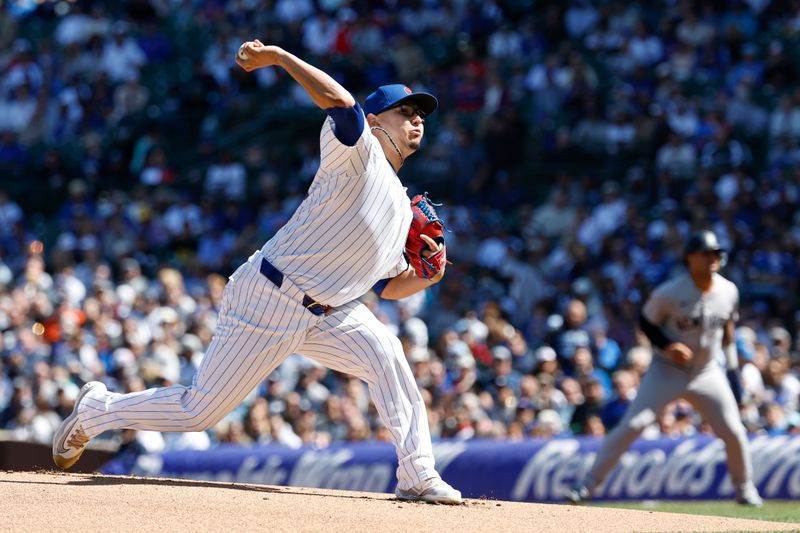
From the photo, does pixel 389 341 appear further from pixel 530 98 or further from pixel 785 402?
pixel 530 98

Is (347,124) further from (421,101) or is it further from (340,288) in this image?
(340,288)

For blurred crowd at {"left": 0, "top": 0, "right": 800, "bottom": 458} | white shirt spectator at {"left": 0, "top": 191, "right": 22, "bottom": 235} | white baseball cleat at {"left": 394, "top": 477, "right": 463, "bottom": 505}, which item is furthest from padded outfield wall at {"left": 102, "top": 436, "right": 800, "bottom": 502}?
white shirt spectator at {"left": 0, "top": 191, "right": 22, "bottom": 235}

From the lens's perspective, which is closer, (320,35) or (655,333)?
(655,333)

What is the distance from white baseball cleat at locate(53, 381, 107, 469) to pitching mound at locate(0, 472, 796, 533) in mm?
116

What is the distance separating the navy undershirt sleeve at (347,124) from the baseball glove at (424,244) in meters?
0.67

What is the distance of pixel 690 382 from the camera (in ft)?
27.8

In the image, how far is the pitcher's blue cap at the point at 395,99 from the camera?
5750mm

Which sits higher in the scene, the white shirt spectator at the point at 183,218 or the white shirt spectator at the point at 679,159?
the white shirt spectator at the point at 679,159

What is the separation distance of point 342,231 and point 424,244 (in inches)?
19.4

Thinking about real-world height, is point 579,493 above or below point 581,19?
below

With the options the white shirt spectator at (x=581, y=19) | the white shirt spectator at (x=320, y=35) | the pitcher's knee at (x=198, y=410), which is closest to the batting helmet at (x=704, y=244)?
the pitcher's knee at (x=198, y=410)

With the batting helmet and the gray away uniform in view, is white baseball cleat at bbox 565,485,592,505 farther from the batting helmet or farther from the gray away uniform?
the batting helmet

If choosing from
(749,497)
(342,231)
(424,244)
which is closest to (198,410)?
(342,231)

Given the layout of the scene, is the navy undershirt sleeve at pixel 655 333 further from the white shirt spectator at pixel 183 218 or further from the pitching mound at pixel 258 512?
the white shirt spectator at pixel 183 218
